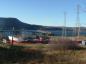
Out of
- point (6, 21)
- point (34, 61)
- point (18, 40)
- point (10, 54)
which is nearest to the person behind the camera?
point (34, 61)

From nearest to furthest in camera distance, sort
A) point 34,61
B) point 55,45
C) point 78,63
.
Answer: point 78,63
point 34,61
point 55,45

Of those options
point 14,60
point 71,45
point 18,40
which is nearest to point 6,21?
point 18,40

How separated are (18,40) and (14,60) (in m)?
23.2

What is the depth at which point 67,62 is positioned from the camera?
16.4m

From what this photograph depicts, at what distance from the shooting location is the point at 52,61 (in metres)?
16.3

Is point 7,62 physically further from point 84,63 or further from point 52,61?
point 84,63

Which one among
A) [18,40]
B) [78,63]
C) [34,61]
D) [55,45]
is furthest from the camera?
[18,40]

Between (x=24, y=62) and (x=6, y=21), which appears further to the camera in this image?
(x=6, y=21)

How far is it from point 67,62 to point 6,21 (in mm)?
93304

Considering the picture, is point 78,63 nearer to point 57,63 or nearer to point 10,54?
point 57,63

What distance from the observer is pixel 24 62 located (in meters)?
16.8

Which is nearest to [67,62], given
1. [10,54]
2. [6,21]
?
[10,54]

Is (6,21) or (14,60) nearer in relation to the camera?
(14,60)

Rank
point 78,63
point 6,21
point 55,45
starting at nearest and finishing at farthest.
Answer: point 78,63
point 55,45
point 6,21
